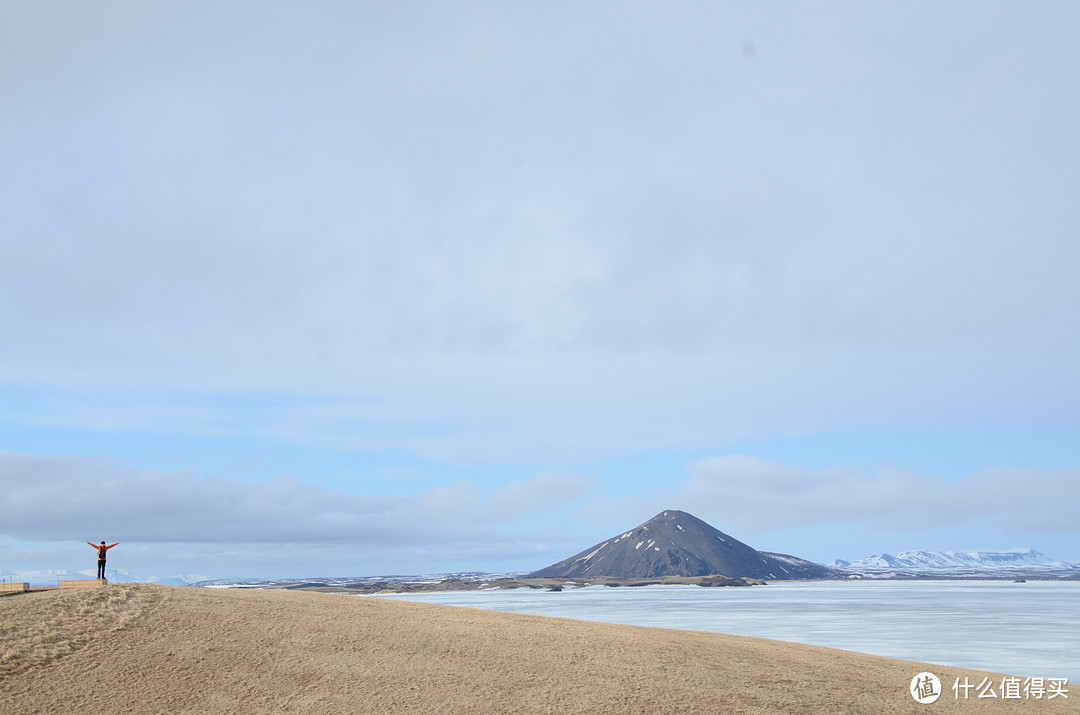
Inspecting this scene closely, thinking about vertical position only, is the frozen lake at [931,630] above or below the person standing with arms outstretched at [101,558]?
below

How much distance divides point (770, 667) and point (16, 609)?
2601cm

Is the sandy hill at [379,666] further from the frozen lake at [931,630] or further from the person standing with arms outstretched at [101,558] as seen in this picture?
the frozen lake at [931,630]

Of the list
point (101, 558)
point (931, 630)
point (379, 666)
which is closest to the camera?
point (379, 666)

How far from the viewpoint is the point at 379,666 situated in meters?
23.9

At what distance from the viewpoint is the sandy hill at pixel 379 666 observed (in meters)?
20.9

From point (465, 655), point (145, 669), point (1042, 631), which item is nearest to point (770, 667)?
point (465, 655)

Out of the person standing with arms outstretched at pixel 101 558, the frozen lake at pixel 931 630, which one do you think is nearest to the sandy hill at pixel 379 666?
the person standing with arms outstretched at pixel 101 558

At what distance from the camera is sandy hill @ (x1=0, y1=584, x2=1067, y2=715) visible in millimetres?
20922

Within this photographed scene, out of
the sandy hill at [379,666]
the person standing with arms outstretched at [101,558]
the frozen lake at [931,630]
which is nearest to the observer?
the sandy hill at [379,666]

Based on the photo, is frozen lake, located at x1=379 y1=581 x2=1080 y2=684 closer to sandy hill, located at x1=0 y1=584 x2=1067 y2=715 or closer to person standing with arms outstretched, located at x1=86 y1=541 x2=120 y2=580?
sandy hill, located at x1=0 y1=584 x2=1067 y2=715

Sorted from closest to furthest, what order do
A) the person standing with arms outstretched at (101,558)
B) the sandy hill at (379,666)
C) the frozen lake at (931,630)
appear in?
A: the sandy hill at (379,666), the person standing with arms outstretched at (101,558), the frozen lake at (931,630)

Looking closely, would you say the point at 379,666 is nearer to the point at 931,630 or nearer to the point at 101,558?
the point at 101,558

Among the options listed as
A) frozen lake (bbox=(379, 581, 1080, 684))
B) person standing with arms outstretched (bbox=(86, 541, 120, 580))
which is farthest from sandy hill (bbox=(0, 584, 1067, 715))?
frozen lake (bbox=(379, 581, 1080, 684))

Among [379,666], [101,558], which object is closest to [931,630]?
[379,666]
